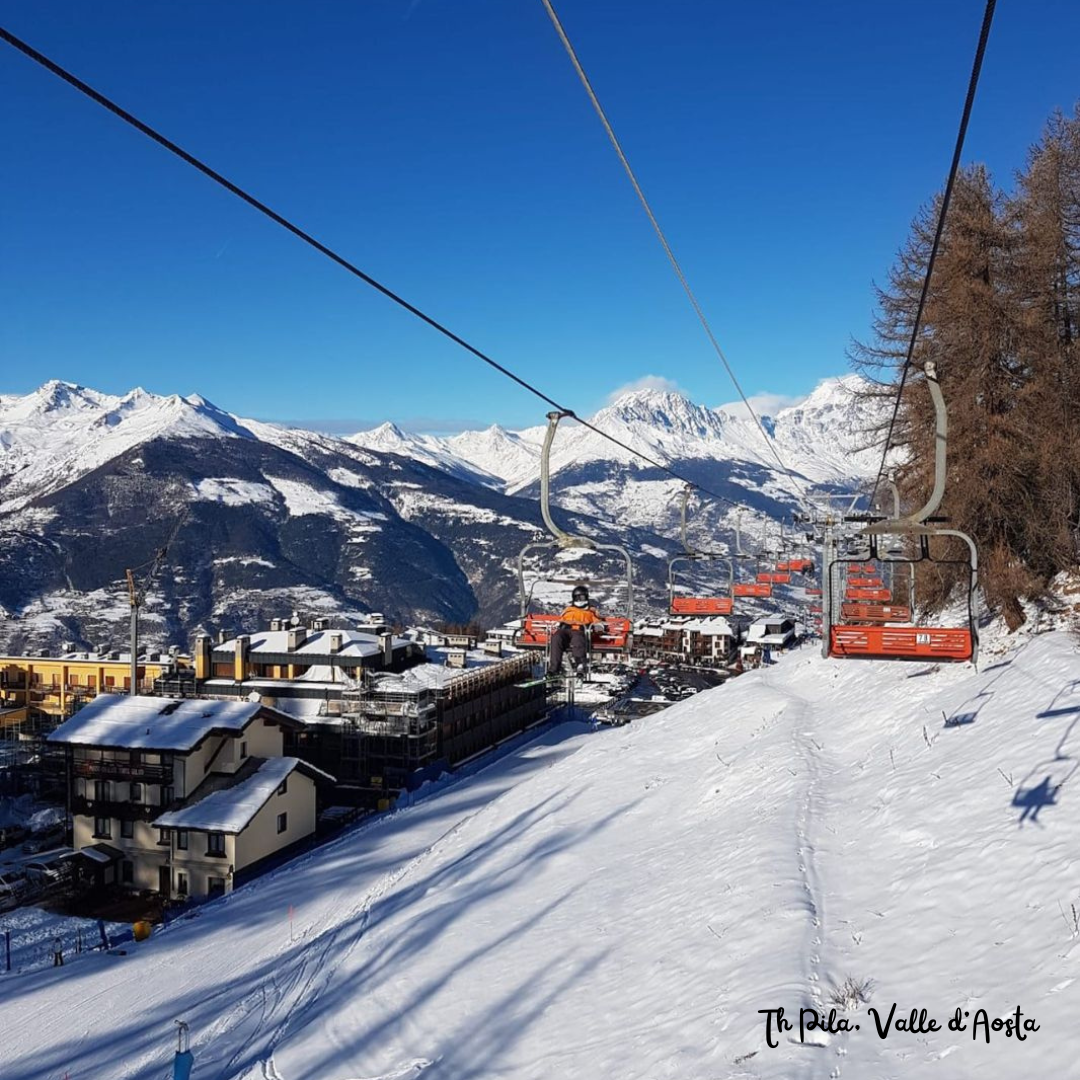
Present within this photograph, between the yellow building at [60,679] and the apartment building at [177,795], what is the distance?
35.2 metres

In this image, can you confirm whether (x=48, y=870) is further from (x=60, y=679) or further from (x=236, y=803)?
(x=60, y=679)

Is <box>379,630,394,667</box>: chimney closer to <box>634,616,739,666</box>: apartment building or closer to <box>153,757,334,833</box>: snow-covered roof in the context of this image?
<box>153,757,334,833</box>: snow-covered roof

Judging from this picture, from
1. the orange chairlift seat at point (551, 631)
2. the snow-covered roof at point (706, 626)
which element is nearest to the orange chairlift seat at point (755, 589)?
the orange chairlift seat at point (551, 631)

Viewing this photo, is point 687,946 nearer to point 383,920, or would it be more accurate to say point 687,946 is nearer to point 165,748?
point 383,920

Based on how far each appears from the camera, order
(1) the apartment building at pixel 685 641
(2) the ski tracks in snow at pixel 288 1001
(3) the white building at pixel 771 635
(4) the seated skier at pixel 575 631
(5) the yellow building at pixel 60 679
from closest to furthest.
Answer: (2) the ski tracks in snow at pixel 288 1001, (4) the seated skier at pixel 575 631, (5) the yellow building at pixel 60 679, (3) the white building at pixel 771 635, (1) the apartment building at pixel 685 641

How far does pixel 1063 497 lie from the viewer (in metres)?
20.8

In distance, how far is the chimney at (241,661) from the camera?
160 ft

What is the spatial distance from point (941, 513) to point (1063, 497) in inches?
115

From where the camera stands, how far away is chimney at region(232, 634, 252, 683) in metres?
48.7

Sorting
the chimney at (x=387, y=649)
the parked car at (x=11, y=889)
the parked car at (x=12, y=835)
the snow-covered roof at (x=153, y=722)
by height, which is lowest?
the parked car at (x=12, y=835)

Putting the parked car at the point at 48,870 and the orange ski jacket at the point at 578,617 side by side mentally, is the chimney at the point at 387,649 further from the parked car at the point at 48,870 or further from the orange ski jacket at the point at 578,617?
the orange ski jacket at the point at 578,617

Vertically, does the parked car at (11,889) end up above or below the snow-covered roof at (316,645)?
below

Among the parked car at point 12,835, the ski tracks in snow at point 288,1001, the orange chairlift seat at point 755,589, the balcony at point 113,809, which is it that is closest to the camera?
the ski tracks in snow at point 288,1001

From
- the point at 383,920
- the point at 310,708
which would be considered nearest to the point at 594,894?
the point at 383,920
